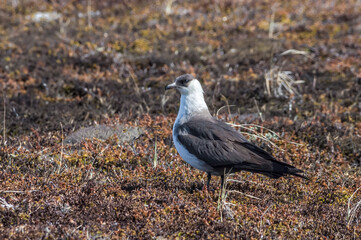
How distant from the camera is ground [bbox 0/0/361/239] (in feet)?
19.1

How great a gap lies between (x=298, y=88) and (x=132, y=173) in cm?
577

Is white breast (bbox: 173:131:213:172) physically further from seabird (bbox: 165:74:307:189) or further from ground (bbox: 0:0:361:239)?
ground (bbox: 0:0:361:239)

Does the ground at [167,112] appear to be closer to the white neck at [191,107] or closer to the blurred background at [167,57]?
the blurred background at [167,57]

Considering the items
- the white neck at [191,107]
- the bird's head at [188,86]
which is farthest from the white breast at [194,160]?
the bird's head at [188,86]

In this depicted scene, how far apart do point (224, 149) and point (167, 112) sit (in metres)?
4.03

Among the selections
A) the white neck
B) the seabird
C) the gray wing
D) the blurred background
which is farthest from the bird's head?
the blurred background

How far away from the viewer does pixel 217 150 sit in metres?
6.59

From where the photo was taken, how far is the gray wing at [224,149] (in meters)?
6.30

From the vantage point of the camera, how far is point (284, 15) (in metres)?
15.9

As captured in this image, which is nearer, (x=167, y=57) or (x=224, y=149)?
(x=224, y=149)

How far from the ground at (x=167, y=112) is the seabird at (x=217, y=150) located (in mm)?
379

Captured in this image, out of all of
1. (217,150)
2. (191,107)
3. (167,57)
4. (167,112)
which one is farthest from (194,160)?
(167,57)

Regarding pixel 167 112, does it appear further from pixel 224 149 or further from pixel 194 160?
pixel 224 149

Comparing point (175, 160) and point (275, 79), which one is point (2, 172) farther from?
point (275, 79)
